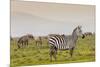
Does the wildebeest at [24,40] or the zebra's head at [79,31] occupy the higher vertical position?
the zebra's head at [79,31]

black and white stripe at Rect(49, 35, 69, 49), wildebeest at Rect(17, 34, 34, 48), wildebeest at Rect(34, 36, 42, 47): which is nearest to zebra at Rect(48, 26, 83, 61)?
black and white stripe at Rect(49, 35, 69, 49)

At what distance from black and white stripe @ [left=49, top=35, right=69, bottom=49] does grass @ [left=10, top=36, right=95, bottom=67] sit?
0.20 feet

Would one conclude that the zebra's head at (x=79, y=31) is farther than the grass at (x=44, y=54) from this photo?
Yes

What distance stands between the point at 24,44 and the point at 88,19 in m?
0.86

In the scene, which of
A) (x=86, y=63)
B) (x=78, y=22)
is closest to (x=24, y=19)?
(x=78, y=22)

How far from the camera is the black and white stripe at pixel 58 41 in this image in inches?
96.2

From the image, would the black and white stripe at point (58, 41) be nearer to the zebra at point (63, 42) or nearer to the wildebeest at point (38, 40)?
the zebra at point (63, 42)

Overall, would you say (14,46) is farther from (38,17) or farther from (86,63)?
(86,63)

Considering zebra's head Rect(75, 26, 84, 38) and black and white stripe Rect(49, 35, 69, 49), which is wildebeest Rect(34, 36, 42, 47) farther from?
zebra's head Rect(75, 26, 84, 38)

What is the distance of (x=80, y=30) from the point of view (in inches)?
101

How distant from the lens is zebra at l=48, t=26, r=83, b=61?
2.45 meters

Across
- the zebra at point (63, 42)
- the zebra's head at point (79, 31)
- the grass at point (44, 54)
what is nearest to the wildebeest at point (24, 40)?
the grass at point (44, 54)

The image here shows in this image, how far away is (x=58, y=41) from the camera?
2482 millimetres

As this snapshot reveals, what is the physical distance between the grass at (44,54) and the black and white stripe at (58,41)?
0.20 ft
